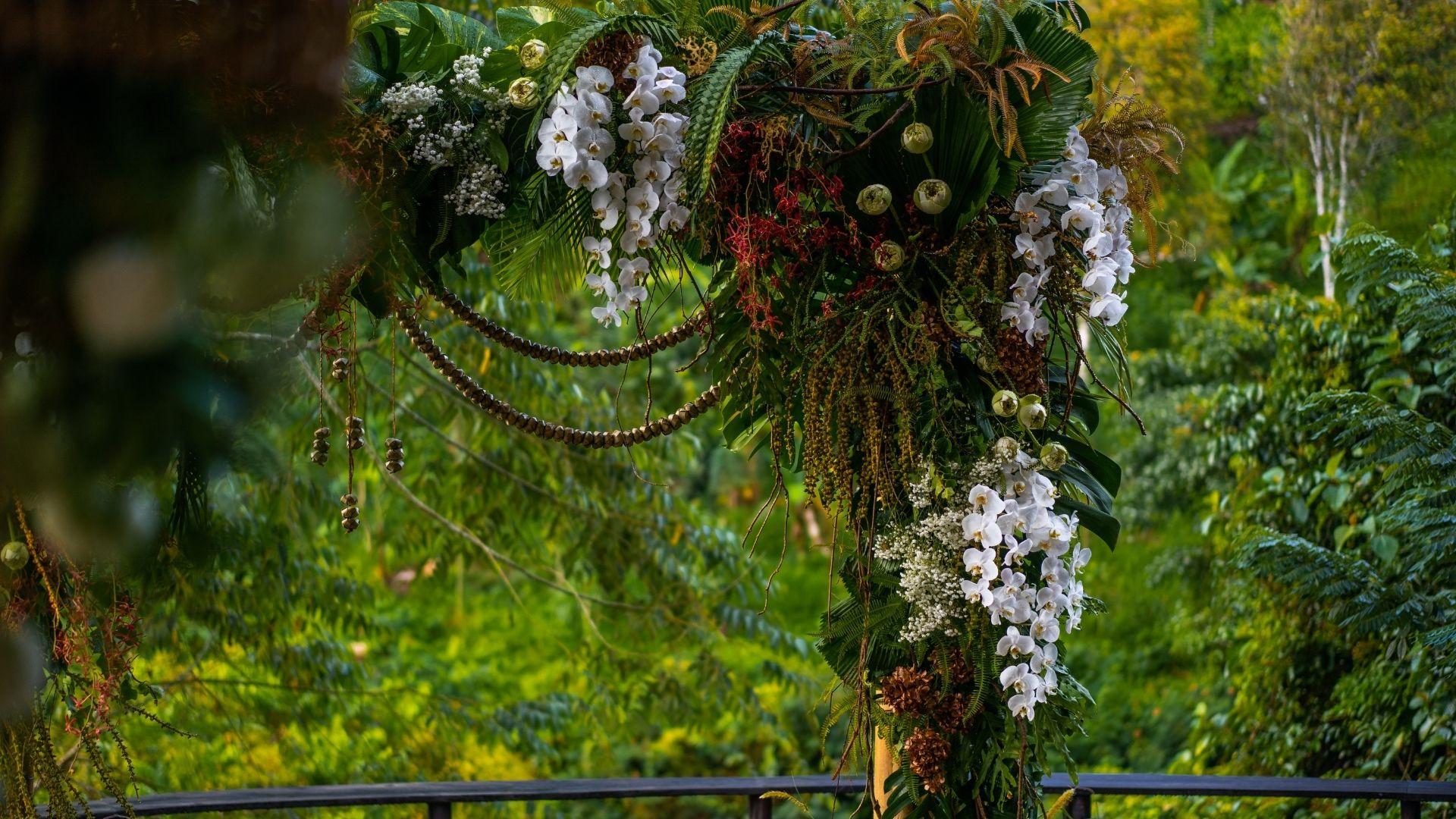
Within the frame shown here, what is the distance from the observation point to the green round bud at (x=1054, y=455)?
4.13 ft

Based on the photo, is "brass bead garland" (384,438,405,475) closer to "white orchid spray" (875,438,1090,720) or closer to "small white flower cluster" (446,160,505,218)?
"small white flower cluster" (446,160,505,218)

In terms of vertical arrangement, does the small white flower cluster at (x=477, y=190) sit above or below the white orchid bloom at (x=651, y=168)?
below

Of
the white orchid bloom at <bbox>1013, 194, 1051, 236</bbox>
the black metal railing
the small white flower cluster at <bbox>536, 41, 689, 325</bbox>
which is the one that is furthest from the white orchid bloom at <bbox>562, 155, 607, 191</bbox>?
the black metal railing

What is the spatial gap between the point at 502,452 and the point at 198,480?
2.88m

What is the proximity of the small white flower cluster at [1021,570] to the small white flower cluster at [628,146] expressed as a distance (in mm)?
484

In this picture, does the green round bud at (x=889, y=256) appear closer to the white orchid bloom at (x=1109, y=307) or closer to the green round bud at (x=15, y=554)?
the white orchid bloom at (x=1109, y=307)

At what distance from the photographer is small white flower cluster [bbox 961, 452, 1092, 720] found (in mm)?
1264

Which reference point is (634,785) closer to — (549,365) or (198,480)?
(198,480)

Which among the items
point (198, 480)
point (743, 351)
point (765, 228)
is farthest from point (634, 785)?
point (198, 480)

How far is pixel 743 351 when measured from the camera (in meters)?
1.44

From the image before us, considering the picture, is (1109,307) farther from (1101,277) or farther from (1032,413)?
(1032,413)

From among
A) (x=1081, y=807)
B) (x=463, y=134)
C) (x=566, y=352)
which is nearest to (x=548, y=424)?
(x=566, y=352)

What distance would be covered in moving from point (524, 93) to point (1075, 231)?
0.63 meters

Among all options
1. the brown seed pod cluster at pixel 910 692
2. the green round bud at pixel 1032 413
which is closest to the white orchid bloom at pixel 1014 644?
the brown seed pod cluster at pixel 910 692
